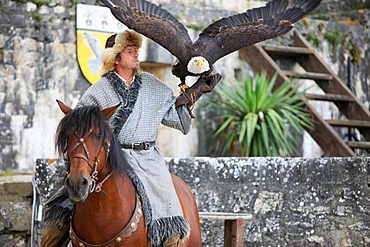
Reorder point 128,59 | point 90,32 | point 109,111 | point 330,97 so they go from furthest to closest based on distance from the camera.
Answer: point 330,97 < point 90,32 < point 128,59 < point 109,111

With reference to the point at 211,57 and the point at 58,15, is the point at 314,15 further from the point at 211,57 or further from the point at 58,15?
the point at 211,57

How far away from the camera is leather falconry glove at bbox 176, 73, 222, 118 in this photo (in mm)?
5547

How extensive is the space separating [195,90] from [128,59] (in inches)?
20.1

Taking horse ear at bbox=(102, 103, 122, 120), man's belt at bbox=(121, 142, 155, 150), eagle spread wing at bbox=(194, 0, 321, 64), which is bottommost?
man's belt at bbox=(121, 142, 155, 150)

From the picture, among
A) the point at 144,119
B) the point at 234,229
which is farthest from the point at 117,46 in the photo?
the point at 234,229

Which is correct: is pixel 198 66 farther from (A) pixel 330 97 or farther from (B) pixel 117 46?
(A) pixel 330 97

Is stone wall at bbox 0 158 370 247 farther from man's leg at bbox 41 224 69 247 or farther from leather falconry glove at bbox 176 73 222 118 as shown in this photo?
man's leg at bbox 41 224 69 247

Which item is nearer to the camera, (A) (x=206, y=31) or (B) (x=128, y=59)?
(B) (x=128, y=59)

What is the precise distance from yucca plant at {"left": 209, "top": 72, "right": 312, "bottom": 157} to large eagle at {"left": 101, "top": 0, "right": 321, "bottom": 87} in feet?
12.7

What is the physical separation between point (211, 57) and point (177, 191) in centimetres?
94

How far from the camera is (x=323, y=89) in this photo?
1090 cm

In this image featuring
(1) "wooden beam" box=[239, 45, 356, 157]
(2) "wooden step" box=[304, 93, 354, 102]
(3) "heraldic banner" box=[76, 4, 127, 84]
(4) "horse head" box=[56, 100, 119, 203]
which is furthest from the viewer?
(2) "wooden step" box=[304, 93, 354, 102]

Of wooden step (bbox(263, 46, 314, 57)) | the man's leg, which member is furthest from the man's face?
wooden step (bbox(263, 46, 314, 57))

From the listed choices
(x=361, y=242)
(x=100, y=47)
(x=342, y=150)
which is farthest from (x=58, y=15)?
(x=361, y=242)
